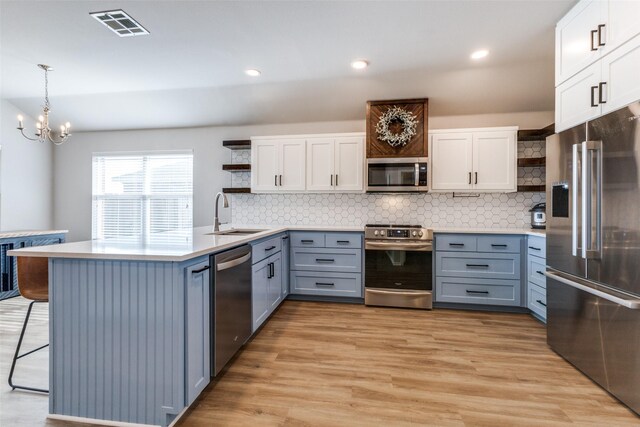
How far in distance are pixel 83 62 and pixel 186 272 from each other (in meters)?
3.19

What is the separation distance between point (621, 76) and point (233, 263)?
8.84 feet

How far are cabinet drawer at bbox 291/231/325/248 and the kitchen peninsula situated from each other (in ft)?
7.24

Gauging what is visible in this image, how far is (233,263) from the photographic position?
215 cm

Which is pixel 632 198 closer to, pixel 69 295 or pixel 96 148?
pixel 69 295

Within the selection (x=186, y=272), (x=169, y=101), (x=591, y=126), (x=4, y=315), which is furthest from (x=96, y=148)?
(x=591, y=126)

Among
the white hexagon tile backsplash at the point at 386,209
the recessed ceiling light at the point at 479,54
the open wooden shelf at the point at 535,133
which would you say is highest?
the recessed ceiling light at the point at 479,54

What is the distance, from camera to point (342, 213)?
4.48m

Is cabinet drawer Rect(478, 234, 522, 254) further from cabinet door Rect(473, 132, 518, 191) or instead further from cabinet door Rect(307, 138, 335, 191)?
cabinet door Rect(307, 138, 335, 191)

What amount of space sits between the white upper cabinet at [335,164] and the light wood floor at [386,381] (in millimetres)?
1759

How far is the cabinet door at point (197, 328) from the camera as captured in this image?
5.46 ft

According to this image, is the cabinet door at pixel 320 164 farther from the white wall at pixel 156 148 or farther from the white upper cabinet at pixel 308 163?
the white wall at pixel 156 148

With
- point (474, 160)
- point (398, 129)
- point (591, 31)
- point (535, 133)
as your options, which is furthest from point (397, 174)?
point (591, 31)

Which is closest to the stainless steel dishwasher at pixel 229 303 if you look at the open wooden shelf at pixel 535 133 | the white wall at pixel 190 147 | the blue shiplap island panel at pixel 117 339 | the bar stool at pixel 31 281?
the blue shiplap island panel at pixel 117 339

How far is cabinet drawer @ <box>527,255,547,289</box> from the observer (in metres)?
3.08
